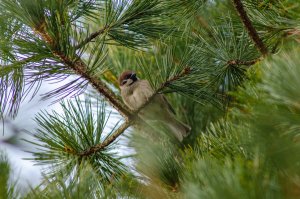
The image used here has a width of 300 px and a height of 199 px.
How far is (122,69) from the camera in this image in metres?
3.63

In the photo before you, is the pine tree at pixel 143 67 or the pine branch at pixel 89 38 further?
the pine branch at pixel 89 38

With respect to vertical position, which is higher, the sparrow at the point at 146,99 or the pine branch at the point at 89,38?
the pine branch at the point at 89,38

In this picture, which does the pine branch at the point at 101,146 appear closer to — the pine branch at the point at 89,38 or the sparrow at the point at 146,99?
the pine branch at the point at 89,38

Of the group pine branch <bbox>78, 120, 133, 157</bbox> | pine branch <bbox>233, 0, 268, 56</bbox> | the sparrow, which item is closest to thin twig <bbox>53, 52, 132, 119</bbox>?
pine branch <bbox>78, 120, 133, 157</bbox>

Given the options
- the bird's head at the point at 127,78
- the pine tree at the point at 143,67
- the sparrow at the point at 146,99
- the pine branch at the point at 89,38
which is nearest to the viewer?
the pine tree at the point at 143,67

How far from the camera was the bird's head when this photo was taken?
3409 mm

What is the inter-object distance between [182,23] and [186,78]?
238 millimetres

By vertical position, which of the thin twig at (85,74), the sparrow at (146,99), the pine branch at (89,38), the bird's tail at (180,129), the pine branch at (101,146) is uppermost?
the pine branch at (89,38)

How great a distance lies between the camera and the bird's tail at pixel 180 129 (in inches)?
127

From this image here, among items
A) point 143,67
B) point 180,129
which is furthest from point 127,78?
point 143,67

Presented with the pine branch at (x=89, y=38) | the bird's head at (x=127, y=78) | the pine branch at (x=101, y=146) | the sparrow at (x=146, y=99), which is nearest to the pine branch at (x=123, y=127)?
the pine branch at (x=101, y=146)

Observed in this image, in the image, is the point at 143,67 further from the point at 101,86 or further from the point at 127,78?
the point at 127,78

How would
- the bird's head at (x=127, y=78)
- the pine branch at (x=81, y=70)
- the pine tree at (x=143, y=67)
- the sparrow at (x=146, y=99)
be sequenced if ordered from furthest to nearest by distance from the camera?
1. the bird's head at (x=127, y=78)
2. the sparrow at (x=146, y=99)
3. the pine branch at (x=81, y=70)
4. the pine tree at (x=143, y=67)

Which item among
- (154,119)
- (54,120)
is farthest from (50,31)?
(154,119)
